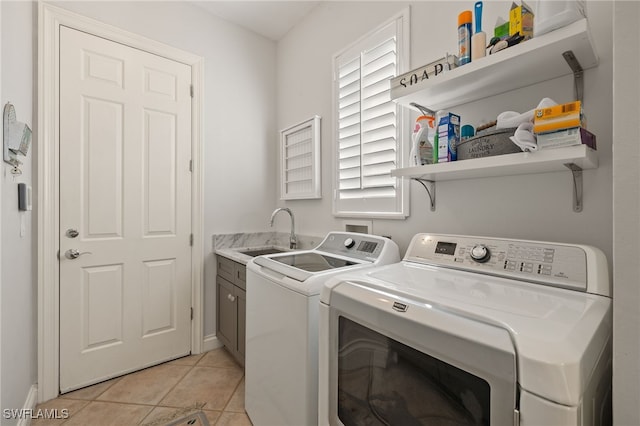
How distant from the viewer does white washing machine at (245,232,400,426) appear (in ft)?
3.75

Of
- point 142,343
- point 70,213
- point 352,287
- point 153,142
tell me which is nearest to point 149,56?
point 153,142

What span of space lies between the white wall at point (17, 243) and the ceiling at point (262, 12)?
1219 mm

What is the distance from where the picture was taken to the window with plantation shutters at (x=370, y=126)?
167 centimetres

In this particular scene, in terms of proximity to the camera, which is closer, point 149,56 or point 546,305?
point 546,305

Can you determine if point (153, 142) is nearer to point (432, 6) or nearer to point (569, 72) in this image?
point (432, 6)

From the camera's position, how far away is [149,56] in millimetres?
2170

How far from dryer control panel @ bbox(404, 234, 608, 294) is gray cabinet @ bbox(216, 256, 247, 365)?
122cm

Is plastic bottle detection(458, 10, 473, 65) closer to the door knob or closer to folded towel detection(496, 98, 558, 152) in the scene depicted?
folded towel detection(496, 98, 558, 152)

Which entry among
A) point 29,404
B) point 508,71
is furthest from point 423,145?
point 29,404

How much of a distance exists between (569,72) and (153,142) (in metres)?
2.46

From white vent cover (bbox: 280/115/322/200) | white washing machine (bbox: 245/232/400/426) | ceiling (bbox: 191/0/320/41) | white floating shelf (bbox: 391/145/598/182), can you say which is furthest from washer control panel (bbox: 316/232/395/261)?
ceiling (bbox: 191/0/320/41)

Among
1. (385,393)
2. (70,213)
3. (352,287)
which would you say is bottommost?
(385,393)

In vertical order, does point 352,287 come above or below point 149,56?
below

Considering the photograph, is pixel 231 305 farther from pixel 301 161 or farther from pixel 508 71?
pixel 508 71
